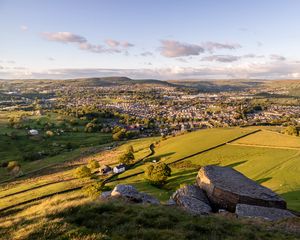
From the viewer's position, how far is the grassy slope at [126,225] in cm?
1492

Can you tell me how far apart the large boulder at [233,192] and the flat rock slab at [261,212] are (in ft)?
4.03

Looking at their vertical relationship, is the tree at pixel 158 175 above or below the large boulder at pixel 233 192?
below

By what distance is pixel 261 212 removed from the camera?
23.6 meters

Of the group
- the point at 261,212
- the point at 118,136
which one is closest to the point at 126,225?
the point at 261,212

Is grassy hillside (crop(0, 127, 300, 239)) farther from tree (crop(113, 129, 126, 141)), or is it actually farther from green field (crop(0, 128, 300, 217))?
tree (crop(113, 129, 126, 141))

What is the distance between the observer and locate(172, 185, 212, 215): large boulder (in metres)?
24.1

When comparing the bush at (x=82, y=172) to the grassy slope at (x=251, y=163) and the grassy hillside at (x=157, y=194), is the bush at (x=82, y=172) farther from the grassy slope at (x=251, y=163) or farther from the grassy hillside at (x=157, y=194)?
the grassy slope at (x=251, y=163)

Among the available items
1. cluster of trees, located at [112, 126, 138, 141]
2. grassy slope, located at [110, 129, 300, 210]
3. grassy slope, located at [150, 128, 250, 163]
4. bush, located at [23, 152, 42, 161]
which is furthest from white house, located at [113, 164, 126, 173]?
cluster of trees, located at [112, 126, 138, 141]

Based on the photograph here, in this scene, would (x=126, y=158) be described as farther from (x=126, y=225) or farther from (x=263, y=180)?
(x=126, y=225)

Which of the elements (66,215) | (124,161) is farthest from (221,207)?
(124,161)

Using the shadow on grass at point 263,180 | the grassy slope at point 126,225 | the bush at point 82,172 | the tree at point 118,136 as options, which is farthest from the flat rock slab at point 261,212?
the tree at point 118,136

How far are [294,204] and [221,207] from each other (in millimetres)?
14022

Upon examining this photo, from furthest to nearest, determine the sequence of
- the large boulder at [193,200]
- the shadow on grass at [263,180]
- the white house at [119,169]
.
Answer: the white house at [119,169], the shadow on grass at [263,180], the large boulder at [193,200]

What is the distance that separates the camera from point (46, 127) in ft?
586
